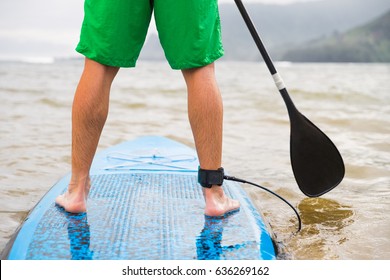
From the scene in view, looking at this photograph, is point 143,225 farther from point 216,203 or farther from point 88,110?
point 88,110

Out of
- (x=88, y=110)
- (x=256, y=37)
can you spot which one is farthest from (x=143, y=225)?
(x=256, y=37)

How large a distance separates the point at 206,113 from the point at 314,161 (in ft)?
2.05

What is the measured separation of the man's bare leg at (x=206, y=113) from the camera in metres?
2.28

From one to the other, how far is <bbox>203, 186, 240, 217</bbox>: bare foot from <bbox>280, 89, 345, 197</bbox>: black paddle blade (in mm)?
364

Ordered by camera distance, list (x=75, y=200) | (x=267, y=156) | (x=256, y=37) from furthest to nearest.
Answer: (x=267, y=156)
(x=256, y=37)
(x=75, y=200)

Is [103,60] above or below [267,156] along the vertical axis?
above

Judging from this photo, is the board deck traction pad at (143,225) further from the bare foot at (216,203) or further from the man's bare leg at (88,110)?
the man's bare leg at (88,110)

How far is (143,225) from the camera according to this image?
2229 millimetres

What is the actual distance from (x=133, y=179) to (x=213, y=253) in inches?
37.9

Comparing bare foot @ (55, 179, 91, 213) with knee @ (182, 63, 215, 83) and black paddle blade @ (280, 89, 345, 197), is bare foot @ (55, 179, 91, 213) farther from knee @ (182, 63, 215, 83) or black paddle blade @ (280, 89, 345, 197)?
black paddle blade @ (280, 89, 345, 197)

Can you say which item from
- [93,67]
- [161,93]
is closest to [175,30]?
[93,67]

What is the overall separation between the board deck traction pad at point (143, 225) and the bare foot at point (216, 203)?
0.15 feet

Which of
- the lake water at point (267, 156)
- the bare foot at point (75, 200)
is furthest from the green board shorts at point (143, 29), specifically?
the lake water at point (267, 156)
